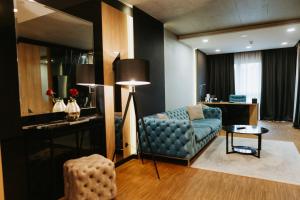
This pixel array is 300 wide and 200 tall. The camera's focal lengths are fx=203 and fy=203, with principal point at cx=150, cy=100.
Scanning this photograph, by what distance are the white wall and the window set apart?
2.04 m

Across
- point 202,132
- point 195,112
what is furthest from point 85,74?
point 195,112

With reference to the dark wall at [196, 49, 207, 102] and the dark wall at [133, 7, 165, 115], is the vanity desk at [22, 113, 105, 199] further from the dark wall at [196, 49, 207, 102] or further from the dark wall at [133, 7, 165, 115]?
the dark wall at [196, 49, 207, 102]

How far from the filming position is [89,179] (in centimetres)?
216

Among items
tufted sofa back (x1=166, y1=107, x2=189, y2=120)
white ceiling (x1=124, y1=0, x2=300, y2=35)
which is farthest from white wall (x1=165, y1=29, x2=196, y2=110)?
white ceiling (x1=124, y1=0, x2=300, y2=35)

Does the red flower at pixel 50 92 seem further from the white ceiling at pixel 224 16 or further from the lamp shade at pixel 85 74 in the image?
the white ceiling at pixel 224 16

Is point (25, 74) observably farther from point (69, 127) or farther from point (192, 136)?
point (192, 136)

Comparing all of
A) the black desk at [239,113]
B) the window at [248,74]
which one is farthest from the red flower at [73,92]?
the window at [248,74]

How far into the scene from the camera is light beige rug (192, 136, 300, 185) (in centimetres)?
290

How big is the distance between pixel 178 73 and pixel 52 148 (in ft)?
12.8

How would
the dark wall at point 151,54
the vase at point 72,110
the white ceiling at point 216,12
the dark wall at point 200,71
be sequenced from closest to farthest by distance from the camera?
the vase at point 72,110 → the white ceiling at point 216,12 → the dark wall at point 151,54 → the dark wall at point 200,71

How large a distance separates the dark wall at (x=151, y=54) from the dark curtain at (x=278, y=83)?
4.78 meters

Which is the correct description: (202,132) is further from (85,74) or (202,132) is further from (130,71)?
(85,74)

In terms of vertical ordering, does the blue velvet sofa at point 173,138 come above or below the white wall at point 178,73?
below

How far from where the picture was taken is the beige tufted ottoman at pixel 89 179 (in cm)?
211
